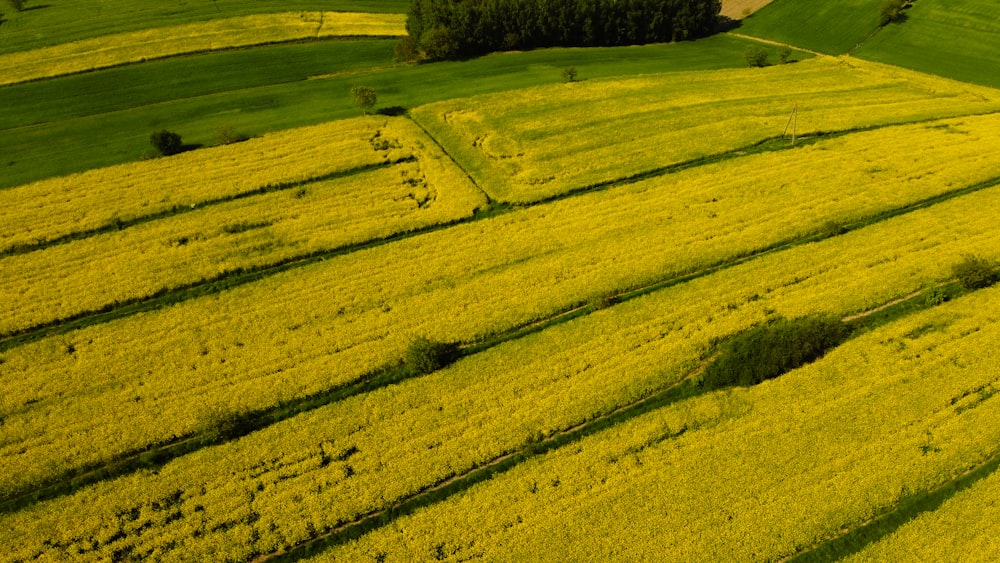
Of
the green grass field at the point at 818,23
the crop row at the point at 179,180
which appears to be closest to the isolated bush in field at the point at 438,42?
the crop row at the point at 179,180

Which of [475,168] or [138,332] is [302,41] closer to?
[475,168]

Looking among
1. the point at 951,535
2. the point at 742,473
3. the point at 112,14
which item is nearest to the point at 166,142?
the point at 112,14

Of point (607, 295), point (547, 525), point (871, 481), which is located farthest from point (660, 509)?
point (607, 295)

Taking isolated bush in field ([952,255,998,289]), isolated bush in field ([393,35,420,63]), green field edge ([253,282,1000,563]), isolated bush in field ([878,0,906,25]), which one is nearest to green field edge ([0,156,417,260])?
isolated bush in field ([393,35,420,63])

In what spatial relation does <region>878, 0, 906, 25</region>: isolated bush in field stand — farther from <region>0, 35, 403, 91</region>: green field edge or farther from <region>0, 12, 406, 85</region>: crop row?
<region>0, 35, 403, 91</region>: green field edge

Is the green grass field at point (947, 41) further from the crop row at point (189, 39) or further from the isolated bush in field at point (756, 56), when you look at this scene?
the crop row at point (189, 39)
